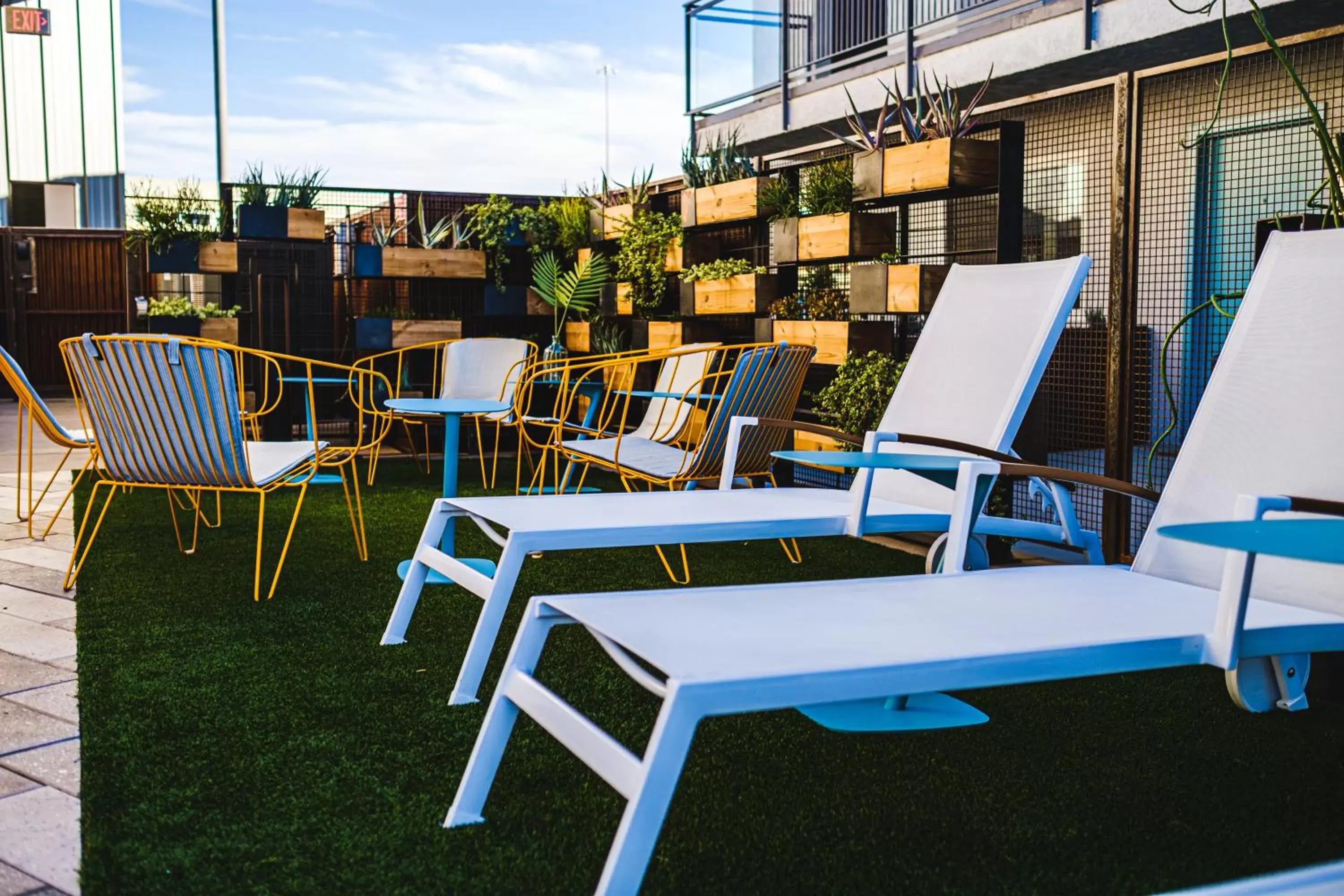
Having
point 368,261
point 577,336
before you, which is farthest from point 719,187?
point 368,261

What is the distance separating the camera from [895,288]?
4.47m

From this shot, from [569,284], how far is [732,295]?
2025 mm

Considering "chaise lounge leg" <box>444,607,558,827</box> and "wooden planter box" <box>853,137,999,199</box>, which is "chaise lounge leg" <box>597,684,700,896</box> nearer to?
"chaise lounge leg" <box>444,607,558,827</box>

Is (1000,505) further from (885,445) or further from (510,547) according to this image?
(510,547)

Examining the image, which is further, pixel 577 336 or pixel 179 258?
pixel 577 336

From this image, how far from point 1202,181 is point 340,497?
3.97 m

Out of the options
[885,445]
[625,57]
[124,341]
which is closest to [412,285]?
[124,341]

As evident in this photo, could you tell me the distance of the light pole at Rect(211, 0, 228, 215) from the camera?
35.2 ft

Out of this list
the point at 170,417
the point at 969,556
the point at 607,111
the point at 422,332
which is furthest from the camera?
the point at 607,111

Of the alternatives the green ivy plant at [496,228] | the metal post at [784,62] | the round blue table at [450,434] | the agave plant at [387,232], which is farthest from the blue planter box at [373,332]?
the metal post at [784,62]

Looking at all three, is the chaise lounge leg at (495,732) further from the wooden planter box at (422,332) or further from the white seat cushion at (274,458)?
the wooden planter box at (422,332)

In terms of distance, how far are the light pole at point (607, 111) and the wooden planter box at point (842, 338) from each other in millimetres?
30328

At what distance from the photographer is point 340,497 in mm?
5719

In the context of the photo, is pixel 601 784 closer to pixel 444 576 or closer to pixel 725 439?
pixel 444 576
